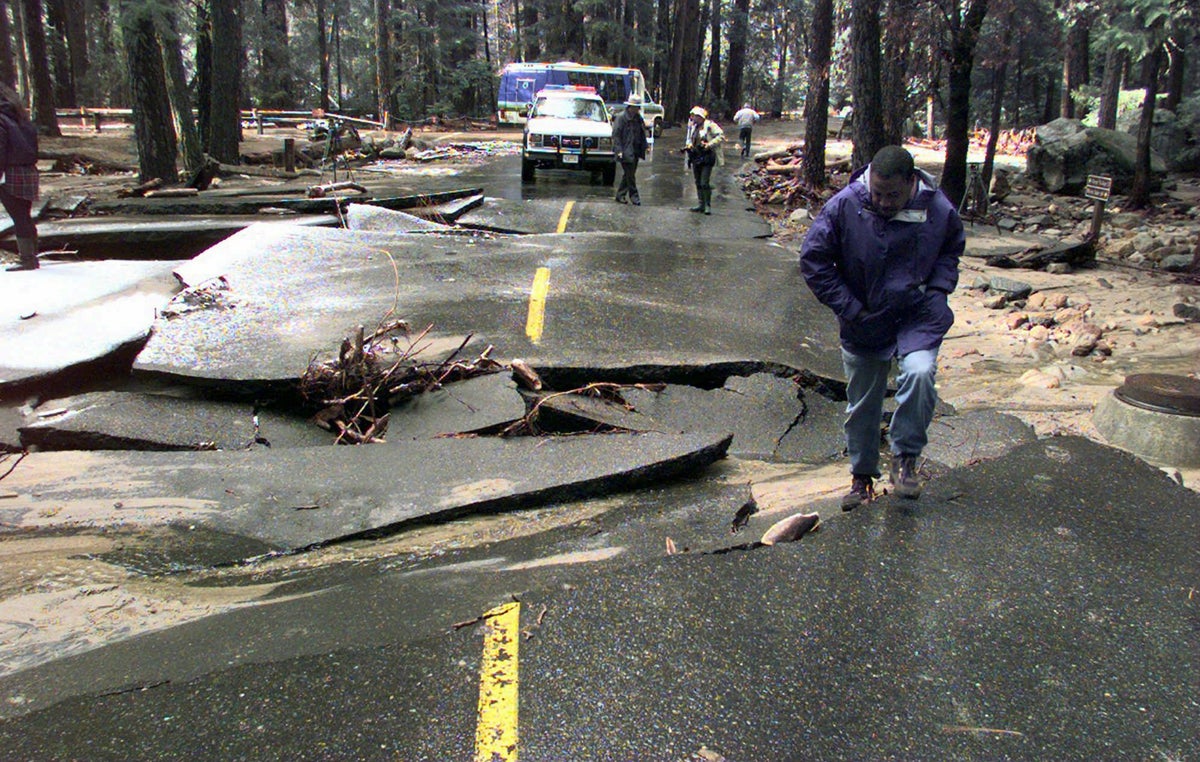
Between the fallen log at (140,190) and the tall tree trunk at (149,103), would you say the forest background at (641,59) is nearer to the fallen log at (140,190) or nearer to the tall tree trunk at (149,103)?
the tall tree trunk at (149,103)

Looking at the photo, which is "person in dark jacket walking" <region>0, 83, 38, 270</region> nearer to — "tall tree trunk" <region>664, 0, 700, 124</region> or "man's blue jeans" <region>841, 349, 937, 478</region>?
"man's blue jeans" <region>841, 349, 937, 478</region>

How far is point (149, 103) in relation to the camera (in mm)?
14570

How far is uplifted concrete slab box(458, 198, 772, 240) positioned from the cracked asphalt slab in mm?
9301

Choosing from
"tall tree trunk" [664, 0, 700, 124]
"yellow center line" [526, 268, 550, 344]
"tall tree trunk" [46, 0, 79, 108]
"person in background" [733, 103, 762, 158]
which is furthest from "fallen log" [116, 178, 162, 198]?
"tall tree trunk" [664, 0, 700, 124]

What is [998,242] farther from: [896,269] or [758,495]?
[896,269]

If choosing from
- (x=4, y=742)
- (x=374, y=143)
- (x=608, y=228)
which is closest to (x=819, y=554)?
(x=4, y=742)

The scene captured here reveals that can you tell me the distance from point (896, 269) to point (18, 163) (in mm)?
8198

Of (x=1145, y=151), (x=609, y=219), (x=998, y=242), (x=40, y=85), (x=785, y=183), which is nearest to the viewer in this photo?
(x=609, y=219)

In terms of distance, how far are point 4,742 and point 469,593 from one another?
1.62 meters

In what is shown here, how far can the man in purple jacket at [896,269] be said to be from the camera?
3.93 metres

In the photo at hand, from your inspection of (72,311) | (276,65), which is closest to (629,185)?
(72,311)

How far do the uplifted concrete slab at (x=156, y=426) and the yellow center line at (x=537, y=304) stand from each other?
2106 mm

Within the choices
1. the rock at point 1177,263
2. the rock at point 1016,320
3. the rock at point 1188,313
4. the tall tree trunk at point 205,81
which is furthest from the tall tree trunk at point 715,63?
the rock at point 1188,313

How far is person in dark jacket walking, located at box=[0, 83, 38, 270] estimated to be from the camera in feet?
25.9
